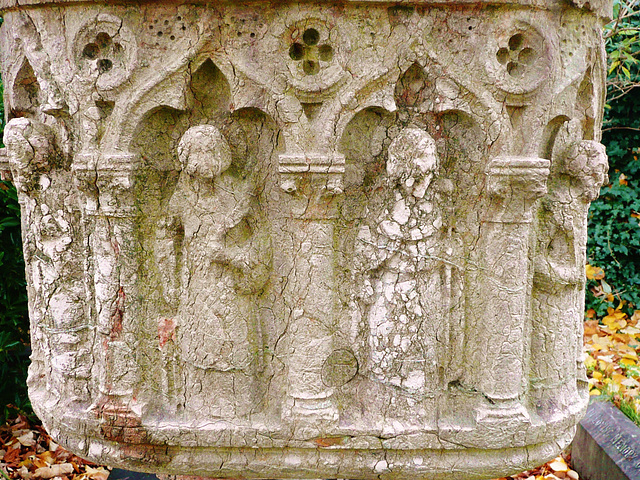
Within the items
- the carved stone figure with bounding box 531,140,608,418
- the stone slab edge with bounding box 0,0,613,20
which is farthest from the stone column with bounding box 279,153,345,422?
the carved stone figure with bounding box 531,140,608,418

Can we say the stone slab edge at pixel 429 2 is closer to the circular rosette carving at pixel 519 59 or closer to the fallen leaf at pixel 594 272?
the circular rosette carving at pixel 519 59

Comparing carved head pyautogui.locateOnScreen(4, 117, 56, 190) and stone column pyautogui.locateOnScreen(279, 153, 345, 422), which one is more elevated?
carved head pyautogui.locateOnScreen(4, 117, 56, 190)

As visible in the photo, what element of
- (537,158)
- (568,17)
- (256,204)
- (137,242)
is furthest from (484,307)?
(137,242)

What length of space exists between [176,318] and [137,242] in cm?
29

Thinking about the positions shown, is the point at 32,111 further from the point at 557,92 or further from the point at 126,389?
the point at 557,92

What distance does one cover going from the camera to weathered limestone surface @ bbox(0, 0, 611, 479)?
1774 mm

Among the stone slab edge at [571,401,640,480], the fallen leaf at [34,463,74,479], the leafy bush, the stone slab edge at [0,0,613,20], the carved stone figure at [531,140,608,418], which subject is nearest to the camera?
Result: the stone slab edge at [0,0,613,20]

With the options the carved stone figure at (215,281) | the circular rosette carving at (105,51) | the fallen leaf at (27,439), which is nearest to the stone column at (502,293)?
the carved stone figure at (215,281)

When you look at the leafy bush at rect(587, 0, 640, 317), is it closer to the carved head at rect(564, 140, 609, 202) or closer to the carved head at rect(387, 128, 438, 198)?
the carved head at rect(564, 140, 609, 202)

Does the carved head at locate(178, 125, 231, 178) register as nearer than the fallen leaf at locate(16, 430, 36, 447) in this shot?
Yes

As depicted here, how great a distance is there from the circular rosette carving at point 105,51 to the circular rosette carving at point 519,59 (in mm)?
1130

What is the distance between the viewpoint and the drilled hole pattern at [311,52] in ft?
5.81

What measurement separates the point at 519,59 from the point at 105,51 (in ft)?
4.37

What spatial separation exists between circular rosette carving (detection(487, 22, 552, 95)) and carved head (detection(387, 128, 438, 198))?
0.29 meters
